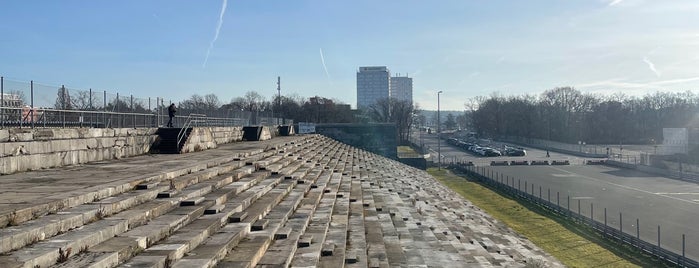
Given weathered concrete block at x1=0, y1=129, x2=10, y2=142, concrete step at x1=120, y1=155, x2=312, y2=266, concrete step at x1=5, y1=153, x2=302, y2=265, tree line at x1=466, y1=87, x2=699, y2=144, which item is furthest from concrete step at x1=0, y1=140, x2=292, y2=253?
tree line at x1=466, y1=87, x2=699, y2=144

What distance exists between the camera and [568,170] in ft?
160

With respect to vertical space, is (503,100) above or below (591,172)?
above

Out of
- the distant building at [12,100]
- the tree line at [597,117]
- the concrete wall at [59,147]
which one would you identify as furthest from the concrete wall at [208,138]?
the tree line at [597,117]

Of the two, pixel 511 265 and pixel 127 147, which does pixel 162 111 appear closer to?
pixel 127 147

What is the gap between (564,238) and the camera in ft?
63.8

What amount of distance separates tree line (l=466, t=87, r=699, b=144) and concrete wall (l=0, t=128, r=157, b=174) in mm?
94796

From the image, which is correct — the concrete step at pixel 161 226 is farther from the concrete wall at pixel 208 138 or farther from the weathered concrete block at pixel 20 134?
the concrete wall at pixel 208 138

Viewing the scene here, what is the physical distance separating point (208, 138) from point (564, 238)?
14.3 m

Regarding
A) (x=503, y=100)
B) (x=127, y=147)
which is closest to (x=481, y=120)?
(x=503, y=100)

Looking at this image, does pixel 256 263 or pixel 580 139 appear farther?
pixel 580 139

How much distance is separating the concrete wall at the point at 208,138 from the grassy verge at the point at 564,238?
1257 cm

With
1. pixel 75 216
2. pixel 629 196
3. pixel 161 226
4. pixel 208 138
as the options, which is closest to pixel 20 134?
pixel 75 216

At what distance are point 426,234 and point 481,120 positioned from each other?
377 feet

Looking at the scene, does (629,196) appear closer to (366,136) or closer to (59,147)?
(366,136)
